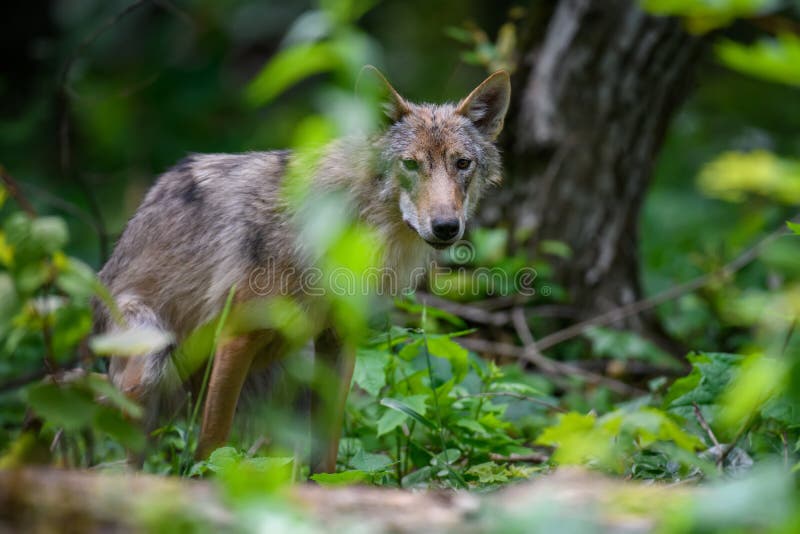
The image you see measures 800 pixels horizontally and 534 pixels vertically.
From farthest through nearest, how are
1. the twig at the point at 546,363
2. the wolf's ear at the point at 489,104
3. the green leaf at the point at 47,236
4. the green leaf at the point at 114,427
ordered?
the twig at the point at 546,363 → the wolf's ear at the point at 489,104 → the green leaf at the point at 114,427 → the green leaf at the point at 47,236

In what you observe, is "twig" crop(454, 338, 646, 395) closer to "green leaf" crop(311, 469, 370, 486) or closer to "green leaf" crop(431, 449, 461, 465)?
"green leaf" crop(431, 449, 461, 465)

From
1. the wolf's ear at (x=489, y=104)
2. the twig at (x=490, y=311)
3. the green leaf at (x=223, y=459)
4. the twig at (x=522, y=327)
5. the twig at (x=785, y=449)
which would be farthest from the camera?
the twig at (x=490, y=311)

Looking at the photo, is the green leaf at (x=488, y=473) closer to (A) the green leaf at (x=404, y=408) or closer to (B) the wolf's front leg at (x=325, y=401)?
(A) the green leaf at (x=404, y=408)

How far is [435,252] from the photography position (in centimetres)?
581

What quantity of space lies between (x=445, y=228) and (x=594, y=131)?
10.7 ft

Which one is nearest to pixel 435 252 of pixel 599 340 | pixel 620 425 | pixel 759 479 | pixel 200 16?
pixel 599 340

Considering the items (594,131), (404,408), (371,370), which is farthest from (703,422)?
(594,131)

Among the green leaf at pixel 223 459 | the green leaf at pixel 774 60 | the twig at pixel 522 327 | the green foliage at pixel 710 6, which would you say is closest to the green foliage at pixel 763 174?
the green leaf at pixel 774 60

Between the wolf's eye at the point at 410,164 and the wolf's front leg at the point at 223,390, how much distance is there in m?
1.28

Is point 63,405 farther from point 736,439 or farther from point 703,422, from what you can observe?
point 703,422

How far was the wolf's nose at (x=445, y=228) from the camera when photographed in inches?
190

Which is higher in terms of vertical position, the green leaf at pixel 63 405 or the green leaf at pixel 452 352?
the green leaf at pixel 63 405

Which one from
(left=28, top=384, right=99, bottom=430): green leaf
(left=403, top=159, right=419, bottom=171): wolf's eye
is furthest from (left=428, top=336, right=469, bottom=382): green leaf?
(left=28, top=384, right=99, bottom=430): green leaf

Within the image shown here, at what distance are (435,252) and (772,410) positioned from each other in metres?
2.52
